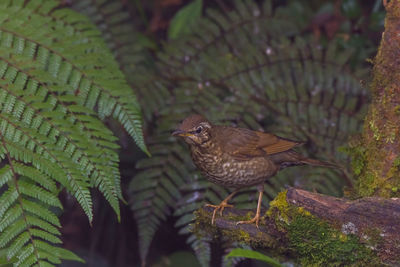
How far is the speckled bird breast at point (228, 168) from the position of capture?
311cm

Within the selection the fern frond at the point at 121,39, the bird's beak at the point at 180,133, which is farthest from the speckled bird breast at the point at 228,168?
the fern frond at the point at 121,39

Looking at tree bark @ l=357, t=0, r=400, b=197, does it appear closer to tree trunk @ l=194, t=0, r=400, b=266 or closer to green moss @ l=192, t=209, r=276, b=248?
tree trunk @ l=194, t=0, r=400, b=266

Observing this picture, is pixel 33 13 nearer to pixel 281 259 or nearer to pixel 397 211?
pixel 281 259

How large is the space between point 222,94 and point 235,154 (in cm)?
83

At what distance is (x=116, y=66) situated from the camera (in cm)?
321

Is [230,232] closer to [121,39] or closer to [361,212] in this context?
[361,212]

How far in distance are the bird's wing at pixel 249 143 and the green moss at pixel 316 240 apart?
0.82 m

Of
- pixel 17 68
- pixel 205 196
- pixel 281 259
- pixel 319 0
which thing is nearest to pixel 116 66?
pixel 17 68

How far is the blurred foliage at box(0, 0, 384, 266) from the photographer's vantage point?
3520 millimetres

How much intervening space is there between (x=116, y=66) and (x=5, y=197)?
1.22 m

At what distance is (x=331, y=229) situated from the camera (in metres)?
2.30

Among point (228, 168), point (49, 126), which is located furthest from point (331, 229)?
point (49, 126)

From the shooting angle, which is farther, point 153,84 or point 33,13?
point 153,84

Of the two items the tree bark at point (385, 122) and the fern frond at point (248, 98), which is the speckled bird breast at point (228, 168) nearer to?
the fern frond at point (248, 98)
